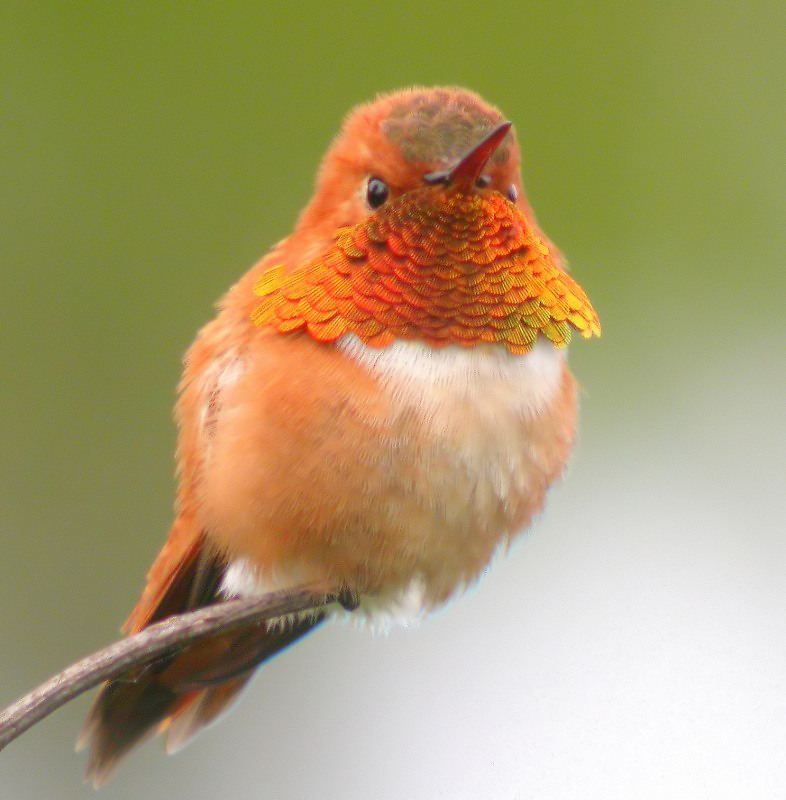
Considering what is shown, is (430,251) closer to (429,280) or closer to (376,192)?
(429,280)

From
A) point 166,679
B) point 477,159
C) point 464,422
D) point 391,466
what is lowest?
point 166,679

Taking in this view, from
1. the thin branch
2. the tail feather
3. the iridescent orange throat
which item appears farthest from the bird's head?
the tail feather

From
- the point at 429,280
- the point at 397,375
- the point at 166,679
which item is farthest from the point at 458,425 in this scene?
the point at 166,679

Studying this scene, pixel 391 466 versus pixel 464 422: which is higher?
pixel 464 422

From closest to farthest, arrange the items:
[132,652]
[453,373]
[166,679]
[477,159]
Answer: [132,652], [477,159], [453,373], [166,679]

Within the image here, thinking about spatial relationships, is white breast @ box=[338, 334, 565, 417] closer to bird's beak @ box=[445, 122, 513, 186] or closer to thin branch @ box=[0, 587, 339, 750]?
bird's beak @ box=[445, 122, 513, 186]

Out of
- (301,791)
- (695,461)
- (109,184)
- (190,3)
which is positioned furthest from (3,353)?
(695,461)

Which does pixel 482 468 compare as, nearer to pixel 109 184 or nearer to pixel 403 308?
pixel 403 308
